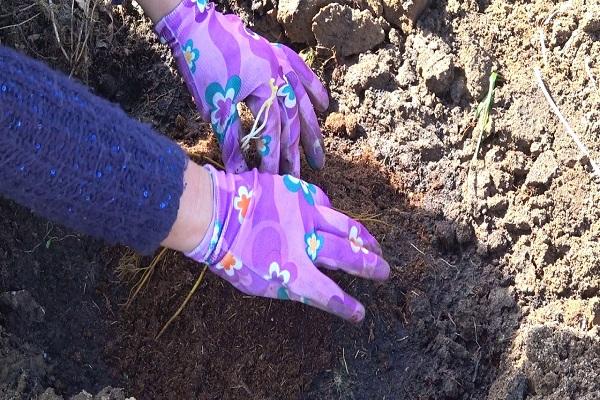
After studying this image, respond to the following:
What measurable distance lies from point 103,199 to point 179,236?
7.9 inches

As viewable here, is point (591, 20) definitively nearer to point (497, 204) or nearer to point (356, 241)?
point (497, 204)

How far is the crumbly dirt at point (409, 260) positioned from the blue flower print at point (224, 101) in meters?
0.13

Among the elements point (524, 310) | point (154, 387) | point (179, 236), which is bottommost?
point (154, 387)

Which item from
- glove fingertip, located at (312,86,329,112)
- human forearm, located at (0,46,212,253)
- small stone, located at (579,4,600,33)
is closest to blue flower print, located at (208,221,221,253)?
human forearm, located at (0,46,212,253)

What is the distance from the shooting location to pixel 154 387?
1514 millimetres

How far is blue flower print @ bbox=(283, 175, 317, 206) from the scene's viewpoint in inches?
59.0

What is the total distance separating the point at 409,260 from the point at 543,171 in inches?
13.8

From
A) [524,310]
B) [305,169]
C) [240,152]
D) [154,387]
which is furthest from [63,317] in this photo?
[524,310]

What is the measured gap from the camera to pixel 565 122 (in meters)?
1.61

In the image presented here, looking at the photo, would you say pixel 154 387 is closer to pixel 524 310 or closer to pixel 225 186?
pixel 225 186

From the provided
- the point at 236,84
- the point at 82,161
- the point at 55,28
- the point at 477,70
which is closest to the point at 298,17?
the point at 236,84

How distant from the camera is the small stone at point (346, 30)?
1.79 meters

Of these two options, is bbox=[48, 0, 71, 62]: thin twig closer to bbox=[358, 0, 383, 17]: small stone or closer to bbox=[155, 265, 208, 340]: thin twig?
bbox=[155, 265, 208, 340]: thin twig

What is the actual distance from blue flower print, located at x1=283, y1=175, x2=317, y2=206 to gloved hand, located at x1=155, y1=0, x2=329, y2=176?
3.6 inches
